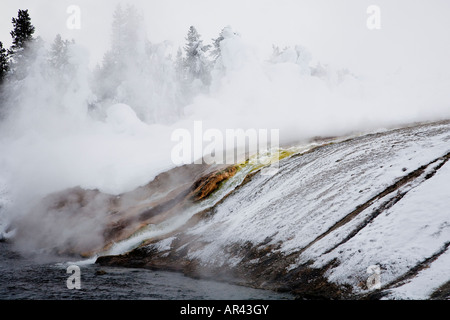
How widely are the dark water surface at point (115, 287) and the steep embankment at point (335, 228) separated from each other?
101 centimetres

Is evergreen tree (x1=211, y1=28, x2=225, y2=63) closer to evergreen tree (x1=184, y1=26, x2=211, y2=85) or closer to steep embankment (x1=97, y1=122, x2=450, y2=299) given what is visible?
evergreen tree (x1=184, y1=26, x2=211, y2=85)

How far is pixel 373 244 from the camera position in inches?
400

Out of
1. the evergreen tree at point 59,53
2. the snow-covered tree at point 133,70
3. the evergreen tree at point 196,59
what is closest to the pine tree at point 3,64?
the evergreen tree at point 59,53

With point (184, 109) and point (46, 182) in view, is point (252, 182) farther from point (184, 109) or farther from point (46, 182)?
point (184, 109)

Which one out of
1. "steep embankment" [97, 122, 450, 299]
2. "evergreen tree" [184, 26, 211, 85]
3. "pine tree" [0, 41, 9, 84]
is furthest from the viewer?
"evergreen tree" [184, 26, 211, 85]

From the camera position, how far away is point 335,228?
1204 cm

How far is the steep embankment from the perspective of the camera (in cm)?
927

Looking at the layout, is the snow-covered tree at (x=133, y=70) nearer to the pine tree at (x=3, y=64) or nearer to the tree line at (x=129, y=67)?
the tree line at (x=129, y=67)

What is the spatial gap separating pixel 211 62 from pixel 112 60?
18.7 meters

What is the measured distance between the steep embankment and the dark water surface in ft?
3.33

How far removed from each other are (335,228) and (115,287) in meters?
9.11

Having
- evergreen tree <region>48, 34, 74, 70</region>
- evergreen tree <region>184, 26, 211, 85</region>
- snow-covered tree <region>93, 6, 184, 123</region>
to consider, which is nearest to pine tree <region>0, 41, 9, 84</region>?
evergreen tree <region>48, 34, 74, 70</region>

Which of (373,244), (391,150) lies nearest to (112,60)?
(391,150)

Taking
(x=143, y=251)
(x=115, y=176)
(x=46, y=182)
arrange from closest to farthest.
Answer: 1. (x=143, y=251)
2. (x=115, y=176)
3. (x=46, y=182)
